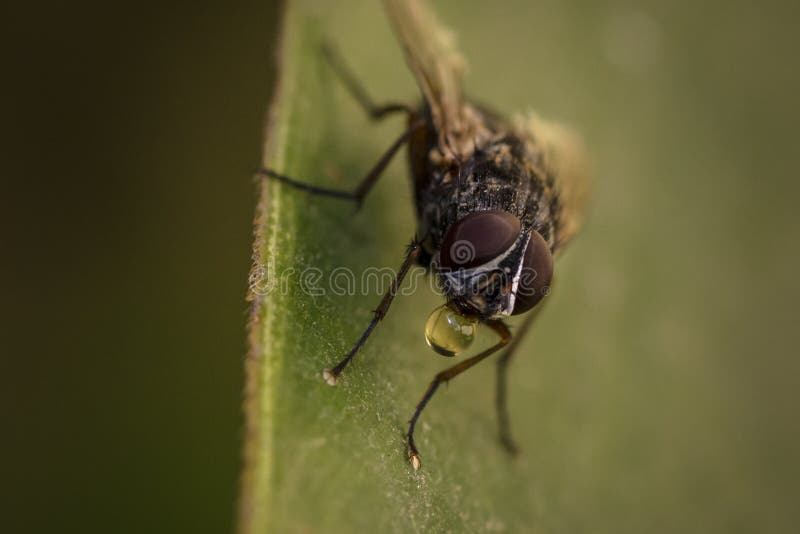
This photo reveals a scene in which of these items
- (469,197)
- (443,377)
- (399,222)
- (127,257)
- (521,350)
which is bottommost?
(127,257)

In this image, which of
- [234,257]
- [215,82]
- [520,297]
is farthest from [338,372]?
[215,82]

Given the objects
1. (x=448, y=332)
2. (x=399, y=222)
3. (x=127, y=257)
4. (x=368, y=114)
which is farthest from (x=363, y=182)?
(x=127, y=257)

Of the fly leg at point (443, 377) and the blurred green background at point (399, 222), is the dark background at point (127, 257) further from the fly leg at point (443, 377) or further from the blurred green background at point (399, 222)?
the fly leg at point (443, 377)

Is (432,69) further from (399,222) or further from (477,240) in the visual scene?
(477,240)

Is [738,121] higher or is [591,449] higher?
[738,121]

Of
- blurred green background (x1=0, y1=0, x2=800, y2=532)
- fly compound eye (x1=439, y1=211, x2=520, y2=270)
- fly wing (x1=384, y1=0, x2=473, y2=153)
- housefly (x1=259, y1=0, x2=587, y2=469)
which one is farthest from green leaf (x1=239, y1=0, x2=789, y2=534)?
fly compound eye (x1=439, y1=211, x2=520, y2=270)

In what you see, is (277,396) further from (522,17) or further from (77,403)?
(522,17)

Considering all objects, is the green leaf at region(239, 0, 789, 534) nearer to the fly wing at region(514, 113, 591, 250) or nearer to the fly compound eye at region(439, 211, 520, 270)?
the fly compound eye at region(439, 211, 520, 270)

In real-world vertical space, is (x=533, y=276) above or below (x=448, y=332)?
above
